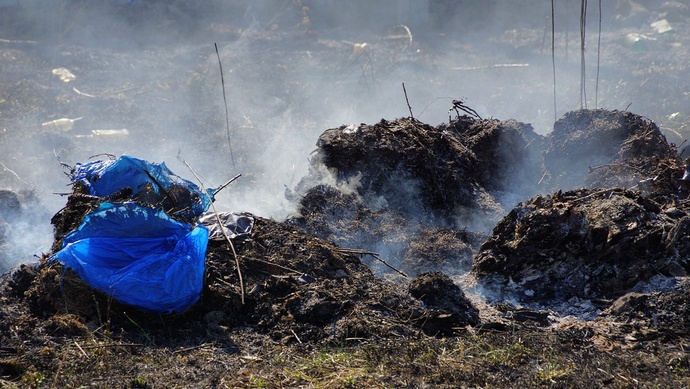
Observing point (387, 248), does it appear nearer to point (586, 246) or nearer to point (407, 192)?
point (407, 192)

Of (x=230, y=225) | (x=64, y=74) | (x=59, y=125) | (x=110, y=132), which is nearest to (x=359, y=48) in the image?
(x=110, y=132)

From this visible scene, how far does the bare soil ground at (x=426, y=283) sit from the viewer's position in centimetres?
402

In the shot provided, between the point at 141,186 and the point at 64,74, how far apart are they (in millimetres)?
8726

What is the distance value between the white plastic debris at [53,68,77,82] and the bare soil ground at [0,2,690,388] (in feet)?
18.0

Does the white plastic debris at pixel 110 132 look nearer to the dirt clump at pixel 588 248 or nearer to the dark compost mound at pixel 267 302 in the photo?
the dark compost mound at pixel 267 302

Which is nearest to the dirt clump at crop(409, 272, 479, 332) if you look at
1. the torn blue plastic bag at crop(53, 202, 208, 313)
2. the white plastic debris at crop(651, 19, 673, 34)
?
the torn blue plastic bag at crop(53, 202, 208, 313)

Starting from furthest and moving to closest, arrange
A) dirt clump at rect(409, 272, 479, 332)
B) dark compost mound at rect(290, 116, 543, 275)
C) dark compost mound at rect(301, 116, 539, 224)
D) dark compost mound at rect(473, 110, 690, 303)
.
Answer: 1. dark compost mound at rect(301, 116, 539, 224)
2. dark compost mound at rect(290, 116, 543, 275)
3. dark compost mound at rect(473, 110, 690, 303)
4. dirt clump at rect(409, 272, 479, 332)

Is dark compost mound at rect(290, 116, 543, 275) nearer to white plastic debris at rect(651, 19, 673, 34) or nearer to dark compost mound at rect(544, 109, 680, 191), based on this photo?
dark compost mound at rect(544, 109, 680, 191)

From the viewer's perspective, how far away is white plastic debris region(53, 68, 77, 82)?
13.2 m

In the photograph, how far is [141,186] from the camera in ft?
18.7

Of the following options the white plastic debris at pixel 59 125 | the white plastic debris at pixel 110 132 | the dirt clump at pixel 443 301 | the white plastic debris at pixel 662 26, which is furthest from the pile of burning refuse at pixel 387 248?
the white plastic debris at pixel 662 26

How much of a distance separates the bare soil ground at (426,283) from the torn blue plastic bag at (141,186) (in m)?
0.30

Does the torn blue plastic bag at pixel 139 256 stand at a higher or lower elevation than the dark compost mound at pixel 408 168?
lower

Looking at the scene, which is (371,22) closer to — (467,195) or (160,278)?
(467,195)
